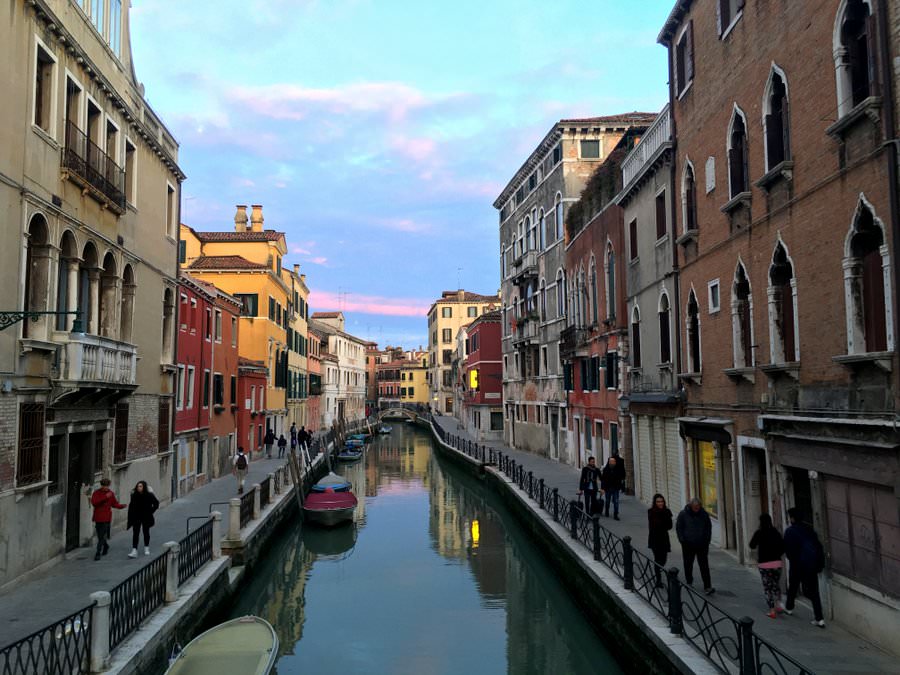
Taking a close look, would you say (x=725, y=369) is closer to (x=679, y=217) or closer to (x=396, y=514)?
(x=679, y=217)

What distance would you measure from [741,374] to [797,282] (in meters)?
2.37

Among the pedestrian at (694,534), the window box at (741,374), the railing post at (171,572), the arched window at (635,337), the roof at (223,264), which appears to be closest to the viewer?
the pedestrian at (694,534)

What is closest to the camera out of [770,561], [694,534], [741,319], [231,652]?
[231,652]

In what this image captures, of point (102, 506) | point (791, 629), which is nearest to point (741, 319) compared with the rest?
point (791, 629)

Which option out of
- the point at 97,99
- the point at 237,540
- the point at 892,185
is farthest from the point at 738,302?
the point at 97,99

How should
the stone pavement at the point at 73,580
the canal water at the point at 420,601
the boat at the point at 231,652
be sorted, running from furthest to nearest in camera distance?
the canal water at the point at 420,601, the stone pavement at the point at 73,580, the boat at the point at 231,652

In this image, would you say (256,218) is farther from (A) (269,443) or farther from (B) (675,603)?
(B) (675,603)

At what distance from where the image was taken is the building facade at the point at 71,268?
11.1 meters

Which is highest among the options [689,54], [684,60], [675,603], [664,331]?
[684,60]

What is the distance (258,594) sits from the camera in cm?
1555

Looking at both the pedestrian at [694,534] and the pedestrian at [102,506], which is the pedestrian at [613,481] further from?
the pedestrian at [102,506]

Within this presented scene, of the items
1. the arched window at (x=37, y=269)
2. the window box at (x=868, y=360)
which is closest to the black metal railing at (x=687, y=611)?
the window box at (x=868, y=360)

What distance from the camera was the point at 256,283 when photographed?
35.6m

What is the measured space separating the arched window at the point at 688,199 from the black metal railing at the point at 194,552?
37.2 feet
